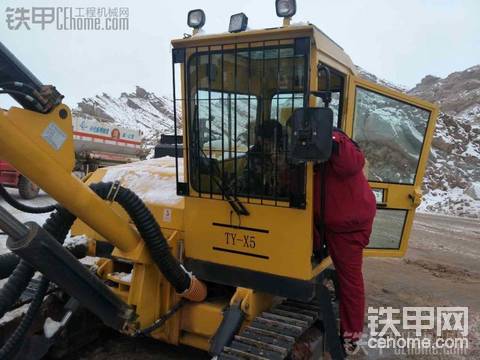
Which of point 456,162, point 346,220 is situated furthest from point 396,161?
point 456,162

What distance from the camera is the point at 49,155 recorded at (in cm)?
256

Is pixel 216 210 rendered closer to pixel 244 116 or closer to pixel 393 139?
pixel 244 116

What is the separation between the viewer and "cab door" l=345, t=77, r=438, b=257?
4488 mm

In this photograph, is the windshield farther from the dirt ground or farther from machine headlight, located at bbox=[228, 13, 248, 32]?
the dirt ground

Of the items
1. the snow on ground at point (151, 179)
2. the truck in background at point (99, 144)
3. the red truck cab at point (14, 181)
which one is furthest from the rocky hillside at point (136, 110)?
the snow on ground at point (151, 179)

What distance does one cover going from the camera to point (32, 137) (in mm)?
2475

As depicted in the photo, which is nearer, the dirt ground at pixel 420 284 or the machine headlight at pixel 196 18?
the machine headlight at pixel 196 18

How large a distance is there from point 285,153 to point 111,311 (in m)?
1.54

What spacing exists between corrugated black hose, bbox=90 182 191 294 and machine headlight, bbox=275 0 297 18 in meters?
1.50

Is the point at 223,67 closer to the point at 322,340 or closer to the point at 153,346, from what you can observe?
the point at 322,340

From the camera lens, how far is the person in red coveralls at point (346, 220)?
3172mm

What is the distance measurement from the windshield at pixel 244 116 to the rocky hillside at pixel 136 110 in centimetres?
3242

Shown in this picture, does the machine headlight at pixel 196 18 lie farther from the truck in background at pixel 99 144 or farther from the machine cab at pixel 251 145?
the truck in background at pixel 99 144

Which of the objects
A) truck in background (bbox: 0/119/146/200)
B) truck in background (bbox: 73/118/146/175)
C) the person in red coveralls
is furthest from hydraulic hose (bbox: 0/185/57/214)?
truck in background (bbox: 73/118/146/175)
